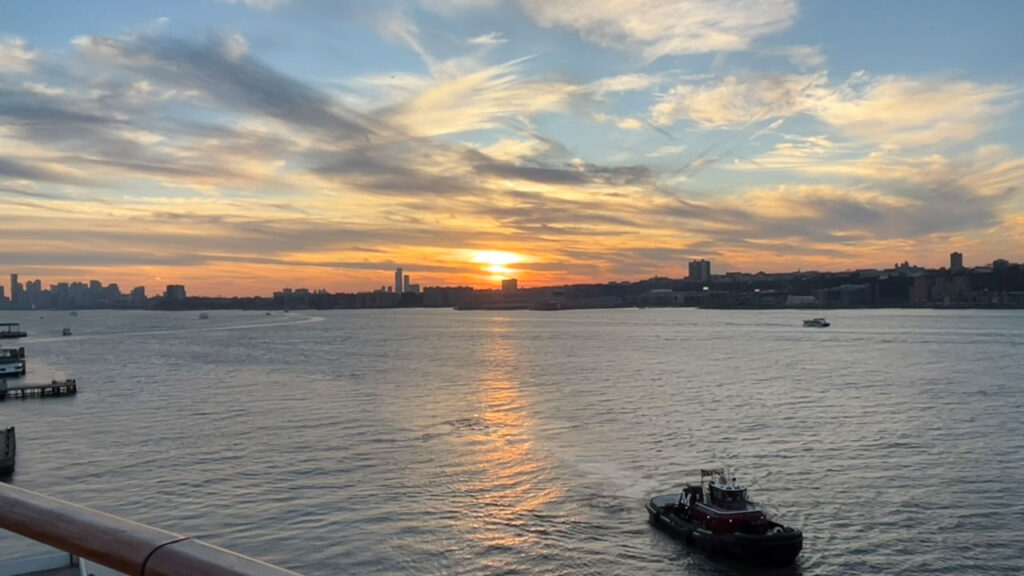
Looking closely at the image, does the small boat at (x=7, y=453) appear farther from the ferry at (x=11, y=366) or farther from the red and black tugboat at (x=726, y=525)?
the ferry at (x=11, y=366)

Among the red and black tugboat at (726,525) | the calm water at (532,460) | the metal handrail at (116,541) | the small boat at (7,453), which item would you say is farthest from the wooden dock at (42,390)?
the metal handrail at (116,541)

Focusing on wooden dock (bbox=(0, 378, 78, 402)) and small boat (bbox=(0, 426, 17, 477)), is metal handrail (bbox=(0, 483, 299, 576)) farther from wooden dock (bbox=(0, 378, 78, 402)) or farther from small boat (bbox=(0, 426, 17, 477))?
wooden dock (bbox=(0, 378, 78, 402))

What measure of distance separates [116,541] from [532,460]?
3368cm

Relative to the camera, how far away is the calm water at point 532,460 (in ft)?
77.5

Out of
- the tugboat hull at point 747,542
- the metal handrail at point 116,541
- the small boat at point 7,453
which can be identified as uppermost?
the metal handrail at point 116,541

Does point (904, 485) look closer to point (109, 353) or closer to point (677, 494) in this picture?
point (677, 494)

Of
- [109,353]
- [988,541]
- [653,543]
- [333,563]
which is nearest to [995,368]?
[988,541]

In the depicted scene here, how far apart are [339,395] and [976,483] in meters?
40.1

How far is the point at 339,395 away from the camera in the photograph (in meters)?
56.2

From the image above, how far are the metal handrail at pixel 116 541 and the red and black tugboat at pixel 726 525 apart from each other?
2302cm

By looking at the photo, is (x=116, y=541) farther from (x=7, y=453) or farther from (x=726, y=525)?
(x=7, y=453)

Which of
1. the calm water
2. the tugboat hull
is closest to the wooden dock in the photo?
the calm water

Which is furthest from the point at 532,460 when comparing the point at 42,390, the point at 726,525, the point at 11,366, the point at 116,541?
the point at 11,366

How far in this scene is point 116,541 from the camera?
198cm
